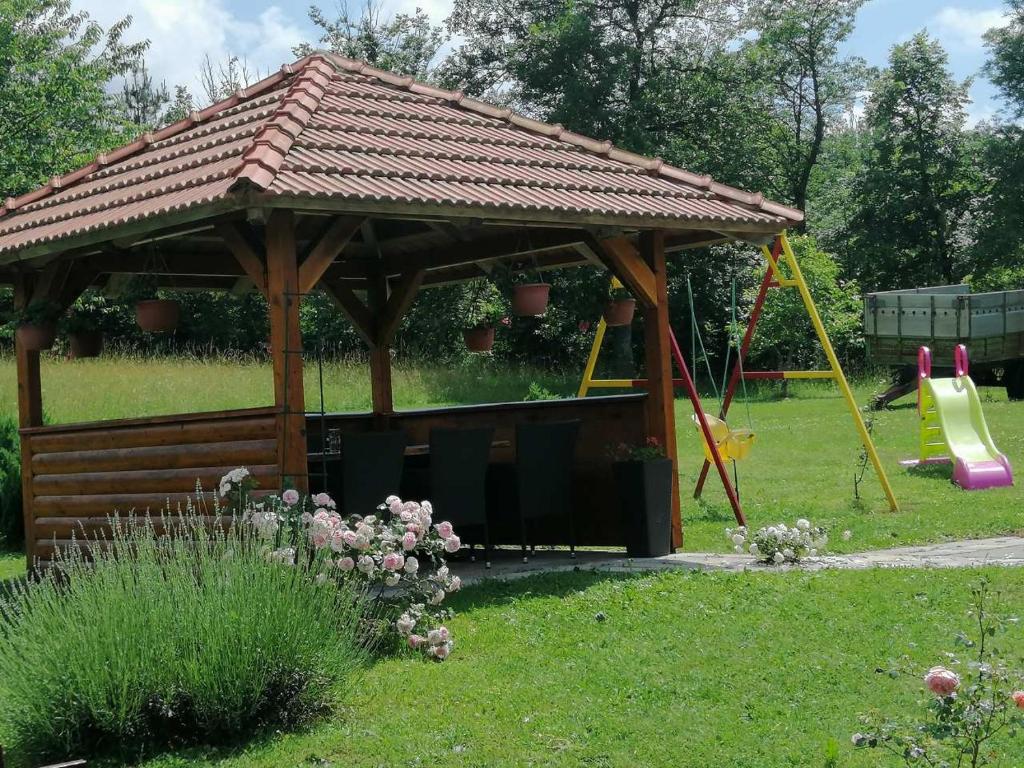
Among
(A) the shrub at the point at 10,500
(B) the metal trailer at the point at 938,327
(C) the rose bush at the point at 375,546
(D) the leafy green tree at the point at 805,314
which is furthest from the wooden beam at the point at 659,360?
(D) the leafy green tree at the point at 805,314

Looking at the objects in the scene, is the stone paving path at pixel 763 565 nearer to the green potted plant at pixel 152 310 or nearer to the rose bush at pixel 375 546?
the rose bush at pixel 375 546

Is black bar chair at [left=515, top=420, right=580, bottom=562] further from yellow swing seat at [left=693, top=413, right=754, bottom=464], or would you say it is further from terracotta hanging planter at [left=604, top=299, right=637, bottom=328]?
yellow swing seat at [left=693, top=413, right=754, bottom=464]

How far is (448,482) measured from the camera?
845 centimetres

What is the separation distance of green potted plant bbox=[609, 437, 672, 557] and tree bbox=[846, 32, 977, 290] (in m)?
25.7

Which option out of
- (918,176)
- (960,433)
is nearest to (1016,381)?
(960,433)

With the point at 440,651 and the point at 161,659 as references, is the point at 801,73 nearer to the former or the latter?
the point at 440,651

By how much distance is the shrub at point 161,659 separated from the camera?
4.87 metres

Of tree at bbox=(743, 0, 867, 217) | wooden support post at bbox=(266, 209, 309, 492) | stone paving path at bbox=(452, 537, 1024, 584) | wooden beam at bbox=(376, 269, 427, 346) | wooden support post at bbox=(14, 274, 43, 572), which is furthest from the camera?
tree at bbox=(743, 0, 867, 217)

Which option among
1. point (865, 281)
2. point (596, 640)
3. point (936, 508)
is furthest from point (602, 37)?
point (596, 640)

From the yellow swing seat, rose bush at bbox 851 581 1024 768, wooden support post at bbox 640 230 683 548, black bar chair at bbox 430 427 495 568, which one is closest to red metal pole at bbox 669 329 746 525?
wooden support post at bbox 640 230 683 548

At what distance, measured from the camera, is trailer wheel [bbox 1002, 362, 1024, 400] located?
72.4 ft

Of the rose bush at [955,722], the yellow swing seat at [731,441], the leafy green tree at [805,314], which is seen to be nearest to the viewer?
the rose bush at [955,722]

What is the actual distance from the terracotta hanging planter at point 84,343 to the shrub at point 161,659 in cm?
408

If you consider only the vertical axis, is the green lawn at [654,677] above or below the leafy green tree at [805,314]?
below
